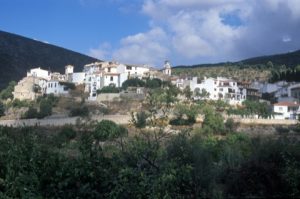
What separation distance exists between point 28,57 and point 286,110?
61217mm

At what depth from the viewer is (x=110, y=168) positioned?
700 cm

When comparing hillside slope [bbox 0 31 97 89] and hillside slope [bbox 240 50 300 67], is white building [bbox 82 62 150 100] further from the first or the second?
hillside slope [bbox 240 50 300 67]

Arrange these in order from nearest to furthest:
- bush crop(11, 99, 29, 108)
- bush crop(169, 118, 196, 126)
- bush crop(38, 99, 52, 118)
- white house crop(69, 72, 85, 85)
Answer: bush crop(169, 118, 196, 126)
bush crop(38, 99, 52, 118)
bush crop(11, 99, 29, 108)
white house crop(69, 72, 85, 85)

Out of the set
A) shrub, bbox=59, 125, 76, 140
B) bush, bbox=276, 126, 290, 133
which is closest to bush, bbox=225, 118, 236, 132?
bush, bbox=276, 126, 290, 133

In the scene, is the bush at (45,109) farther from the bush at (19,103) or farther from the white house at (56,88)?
the white house at (56,88)

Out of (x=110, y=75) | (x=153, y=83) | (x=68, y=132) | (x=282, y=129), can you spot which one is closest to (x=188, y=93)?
(x=153, y=83)

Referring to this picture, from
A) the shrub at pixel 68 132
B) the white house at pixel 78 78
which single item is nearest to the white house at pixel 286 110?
the shrub at pixel 68 132

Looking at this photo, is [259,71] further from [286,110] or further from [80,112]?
[80,112]

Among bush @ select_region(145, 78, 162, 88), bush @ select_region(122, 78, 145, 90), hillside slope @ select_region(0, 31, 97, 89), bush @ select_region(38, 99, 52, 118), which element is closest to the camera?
bush @ select_region(38, 99, 52, 118)

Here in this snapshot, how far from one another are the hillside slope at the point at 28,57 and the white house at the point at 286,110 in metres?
47.8

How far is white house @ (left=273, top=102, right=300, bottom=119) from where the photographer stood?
5644 centimetres

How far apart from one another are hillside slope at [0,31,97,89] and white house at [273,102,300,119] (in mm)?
47796

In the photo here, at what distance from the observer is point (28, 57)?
102 m

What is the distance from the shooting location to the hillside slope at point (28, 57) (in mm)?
91806
